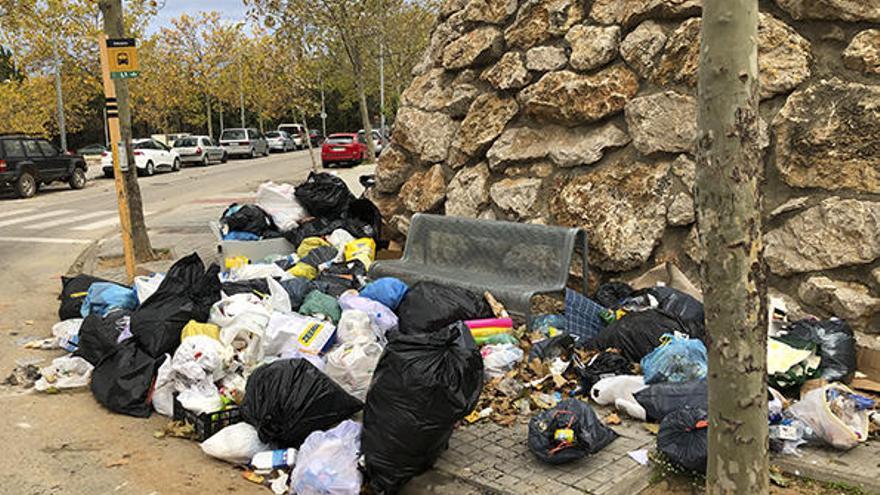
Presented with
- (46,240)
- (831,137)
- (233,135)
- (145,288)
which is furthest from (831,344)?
(233,135)

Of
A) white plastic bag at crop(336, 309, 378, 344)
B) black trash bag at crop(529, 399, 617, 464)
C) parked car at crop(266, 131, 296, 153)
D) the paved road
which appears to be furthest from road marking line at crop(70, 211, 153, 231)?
parked car at crop(266, 131, 296, 153)

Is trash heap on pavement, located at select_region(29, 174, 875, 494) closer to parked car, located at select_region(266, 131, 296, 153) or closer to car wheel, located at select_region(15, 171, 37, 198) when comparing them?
car wheel, located at select_region(15, 171, 37, 198)

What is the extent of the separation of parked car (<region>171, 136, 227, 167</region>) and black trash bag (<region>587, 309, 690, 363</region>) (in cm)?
A: 2915

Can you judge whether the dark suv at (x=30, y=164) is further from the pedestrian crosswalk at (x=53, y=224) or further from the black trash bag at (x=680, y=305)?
the black trash bag at (x=680, y=305)

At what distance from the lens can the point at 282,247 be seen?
27.7 feet

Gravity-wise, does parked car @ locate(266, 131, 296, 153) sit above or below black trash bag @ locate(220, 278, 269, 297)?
above

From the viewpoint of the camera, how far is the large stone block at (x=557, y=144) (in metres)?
6.34

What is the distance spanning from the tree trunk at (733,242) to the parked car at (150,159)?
26.8 m

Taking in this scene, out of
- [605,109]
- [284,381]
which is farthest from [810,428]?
[605,109]

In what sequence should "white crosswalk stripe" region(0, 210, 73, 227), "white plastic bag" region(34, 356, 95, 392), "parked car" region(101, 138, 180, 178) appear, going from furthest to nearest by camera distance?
1. "parked car" region(101, 138, 180, 178)
2. "white crosswalk stripe" region(0, 210, 73, 227)
3. "white plastic bag" region(34, 356, 95, 392)

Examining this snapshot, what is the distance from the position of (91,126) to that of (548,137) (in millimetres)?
50997

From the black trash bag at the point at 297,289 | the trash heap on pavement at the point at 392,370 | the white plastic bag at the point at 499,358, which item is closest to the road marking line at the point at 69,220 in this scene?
the trash heap on pavement at the point at 392,370

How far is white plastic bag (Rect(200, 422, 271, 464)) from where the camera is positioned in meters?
4.17

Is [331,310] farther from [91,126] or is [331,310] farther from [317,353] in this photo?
[91,126]
